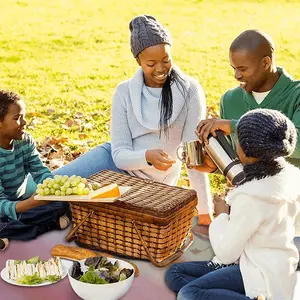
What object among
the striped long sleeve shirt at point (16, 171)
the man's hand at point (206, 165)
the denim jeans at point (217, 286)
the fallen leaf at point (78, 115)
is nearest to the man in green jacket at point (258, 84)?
the man's hand at point (206, 165)

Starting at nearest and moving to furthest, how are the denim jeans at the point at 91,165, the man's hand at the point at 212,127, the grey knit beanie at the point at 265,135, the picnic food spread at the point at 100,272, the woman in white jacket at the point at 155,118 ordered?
the grey knit beanie at the point at 265,135 → the picnic food spread at the point at 100,272 → the man's hand at the point at 212,127 → the woman in white jacket at the point at 155,118 → the denim jeans at the point at 91,165

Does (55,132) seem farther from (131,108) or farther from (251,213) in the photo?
(251,213)

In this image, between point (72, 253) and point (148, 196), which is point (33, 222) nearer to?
point (72, 253)

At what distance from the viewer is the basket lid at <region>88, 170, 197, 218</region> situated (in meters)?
2.79

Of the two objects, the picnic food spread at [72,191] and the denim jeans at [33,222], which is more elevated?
the picnic food spread at [72,191]

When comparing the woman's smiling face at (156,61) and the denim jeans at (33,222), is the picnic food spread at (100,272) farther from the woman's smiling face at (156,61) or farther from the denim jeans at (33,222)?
the woman's smiling face at (156,61)

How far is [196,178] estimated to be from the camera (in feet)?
11.1

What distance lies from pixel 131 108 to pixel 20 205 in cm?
79

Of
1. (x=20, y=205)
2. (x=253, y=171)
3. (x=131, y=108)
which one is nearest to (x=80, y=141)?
(x=131, y=108)

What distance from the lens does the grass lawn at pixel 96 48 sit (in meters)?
5.97

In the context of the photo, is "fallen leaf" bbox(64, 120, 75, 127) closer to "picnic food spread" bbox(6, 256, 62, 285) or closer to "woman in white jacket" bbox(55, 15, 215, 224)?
"woman in white jacket" bbox(55, 15, 215, 224)

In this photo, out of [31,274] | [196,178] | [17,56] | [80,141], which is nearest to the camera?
[31,274]

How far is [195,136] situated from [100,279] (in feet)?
3.87

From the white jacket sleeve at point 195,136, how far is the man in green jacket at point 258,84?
26 cm
